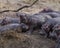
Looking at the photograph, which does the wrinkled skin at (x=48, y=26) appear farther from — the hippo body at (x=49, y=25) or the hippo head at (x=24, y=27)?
the hippo head at (x=24, y=27)

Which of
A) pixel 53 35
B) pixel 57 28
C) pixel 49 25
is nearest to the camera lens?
pixel 57 28

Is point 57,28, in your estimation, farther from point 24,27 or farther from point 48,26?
point 24,27

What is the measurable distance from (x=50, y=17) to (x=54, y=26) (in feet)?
2.37

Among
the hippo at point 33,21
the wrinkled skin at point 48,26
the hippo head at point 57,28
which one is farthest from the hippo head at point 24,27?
the hippo head at point 57,28

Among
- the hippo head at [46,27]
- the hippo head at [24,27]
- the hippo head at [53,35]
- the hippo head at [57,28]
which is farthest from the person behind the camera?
the hippo head at [24,27]

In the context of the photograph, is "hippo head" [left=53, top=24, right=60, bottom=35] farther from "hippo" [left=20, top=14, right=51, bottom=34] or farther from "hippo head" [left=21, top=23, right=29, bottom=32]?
"hippo head" [left=21, top=23, right=29, bottom=32]

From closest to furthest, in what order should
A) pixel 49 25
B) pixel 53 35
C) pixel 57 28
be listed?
1. pixel 57 28
2. pixel 53 35
3. pixel 49 25

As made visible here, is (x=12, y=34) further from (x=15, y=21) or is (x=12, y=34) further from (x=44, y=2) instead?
(x=44, y=2)

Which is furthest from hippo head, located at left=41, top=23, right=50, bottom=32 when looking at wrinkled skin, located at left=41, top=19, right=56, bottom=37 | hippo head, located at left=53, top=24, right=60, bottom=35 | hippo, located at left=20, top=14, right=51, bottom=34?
hippo, located at left=20, top=14, right=51, bottom=34

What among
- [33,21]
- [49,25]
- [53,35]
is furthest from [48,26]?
[33,21]

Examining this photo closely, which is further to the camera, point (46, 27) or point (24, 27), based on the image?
point (24, 27)

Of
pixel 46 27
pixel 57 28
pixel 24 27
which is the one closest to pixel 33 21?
pixel 24 27

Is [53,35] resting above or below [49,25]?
below

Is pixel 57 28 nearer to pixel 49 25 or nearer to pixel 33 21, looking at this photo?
pixel 49 25
